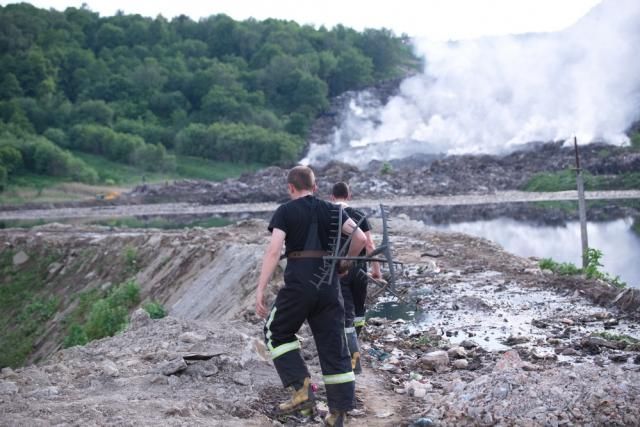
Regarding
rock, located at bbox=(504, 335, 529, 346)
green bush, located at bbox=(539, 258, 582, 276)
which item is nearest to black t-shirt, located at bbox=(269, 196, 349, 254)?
rock, located at bbox=(504, 335, 529, 346)

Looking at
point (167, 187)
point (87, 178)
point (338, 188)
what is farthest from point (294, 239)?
point (87, 178)

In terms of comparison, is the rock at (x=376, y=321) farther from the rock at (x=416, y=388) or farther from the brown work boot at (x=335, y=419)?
the brown work boot at (x=335, y=419)

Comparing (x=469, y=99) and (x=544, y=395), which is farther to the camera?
(x=469, y=99)

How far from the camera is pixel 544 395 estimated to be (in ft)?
18.4

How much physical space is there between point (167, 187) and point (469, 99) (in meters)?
32.3

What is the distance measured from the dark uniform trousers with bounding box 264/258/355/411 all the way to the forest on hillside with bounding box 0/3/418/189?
50598mm

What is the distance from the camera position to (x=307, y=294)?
5.75m

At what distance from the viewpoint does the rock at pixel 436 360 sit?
7.73 m

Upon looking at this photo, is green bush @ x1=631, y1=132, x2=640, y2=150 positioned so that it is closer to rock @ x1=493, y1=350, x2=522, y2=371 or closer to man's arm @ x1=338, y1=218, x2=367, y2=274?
rock @ x1=493, y1=350, x2=522, y2=371

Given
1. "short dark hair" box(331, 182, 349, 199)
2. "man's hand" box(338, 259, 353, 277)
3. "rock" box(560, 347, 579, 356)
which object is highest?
"short dark hair" box(331, 182, 349, 199)

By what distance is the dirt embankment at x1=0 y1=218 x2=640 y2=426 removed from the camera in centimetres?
570

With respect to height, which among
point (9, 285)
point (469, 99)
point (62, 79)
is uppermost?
point (62, 79)

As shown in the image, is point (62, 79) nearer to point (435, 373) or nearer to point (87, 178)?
point (87, 178)

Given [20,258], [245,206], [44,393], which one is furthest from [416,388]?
[245,206]
